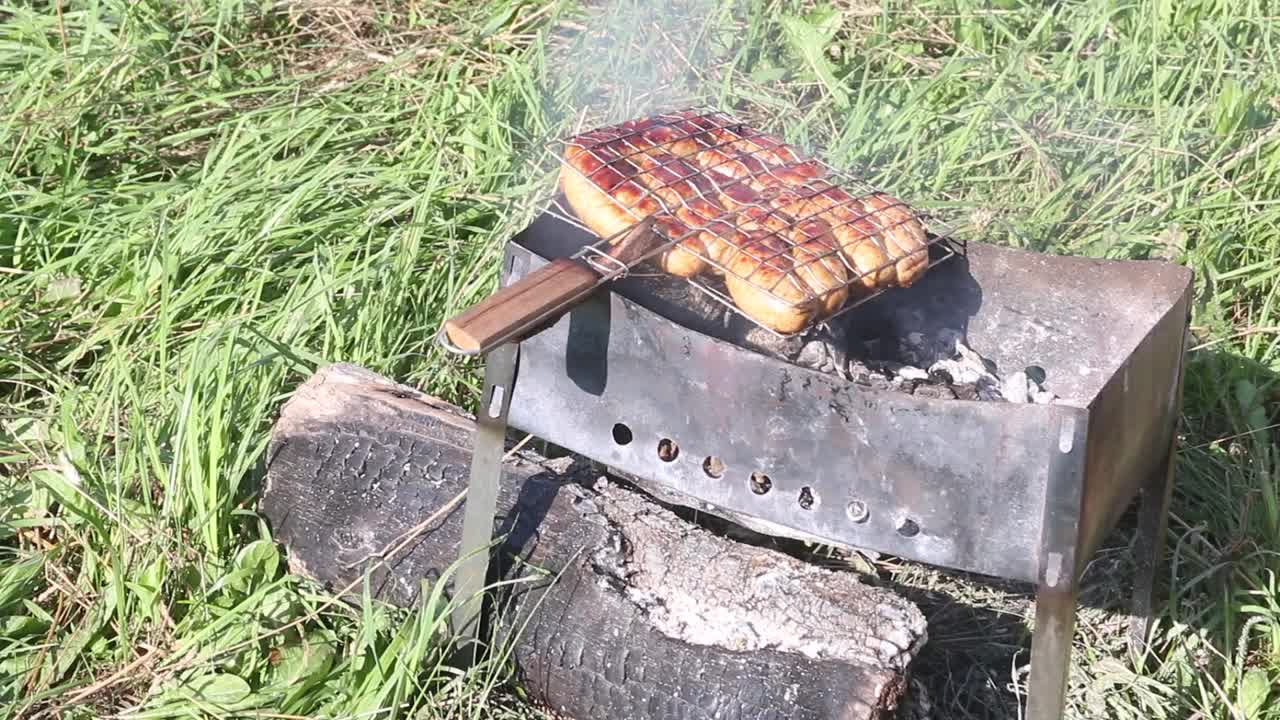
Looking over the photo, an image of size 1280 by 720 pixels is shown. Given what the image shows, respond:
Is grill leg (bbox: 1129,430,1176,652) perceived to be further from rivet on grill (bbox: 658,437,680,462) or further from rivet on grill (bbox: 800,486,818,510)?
rivet on grill (bbox: 658,437,680,462)

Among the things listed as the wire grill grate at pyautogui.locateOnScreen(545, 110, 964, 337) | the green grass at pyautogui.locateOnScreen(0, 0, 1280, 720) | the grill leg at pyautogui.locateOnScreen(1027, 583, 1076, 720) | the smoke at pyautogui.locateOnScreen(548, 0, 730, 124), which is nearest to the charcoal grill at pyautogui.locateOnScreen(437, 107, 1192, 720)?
the grill leg at pyautogui.locateOnScreen(1027, 583, 1076, 720)

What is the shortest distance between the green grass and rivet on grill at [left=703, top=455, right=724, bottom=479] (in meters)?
0.74

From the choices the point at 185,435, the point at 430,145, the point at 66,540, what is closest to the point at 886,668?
the point at 185,435

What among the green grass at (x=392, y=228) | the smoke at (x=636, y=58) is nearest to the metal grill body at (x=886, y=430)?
the green grass at (x=392, y=228)

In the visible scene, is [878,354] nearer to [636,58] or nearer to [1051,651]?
[1051,651]

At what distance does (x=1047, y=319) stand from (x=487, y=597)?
1519 mm

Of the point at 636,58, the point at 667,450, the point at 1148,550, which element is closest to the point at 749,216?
the point at 667,450

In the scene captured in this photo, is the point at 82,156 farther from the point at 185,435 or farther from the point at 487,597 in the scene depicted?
the point at 487,597

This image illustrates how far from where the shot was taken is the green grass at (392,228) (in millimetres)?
3148

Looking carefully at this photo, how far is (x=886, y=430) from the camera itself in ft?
7.97

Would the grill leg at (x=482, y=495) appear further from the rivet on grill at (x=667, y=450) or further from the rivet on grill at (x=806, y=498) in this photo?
the rivet on grill at (x=806, y=498)

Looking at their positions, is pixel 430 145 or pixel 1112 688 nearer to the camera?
pixel 1112 688

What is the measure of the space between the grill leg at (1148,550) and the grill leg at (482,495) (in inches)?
64.7

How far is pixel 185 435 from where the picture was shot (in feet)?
10.9
